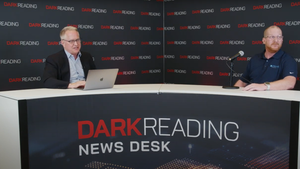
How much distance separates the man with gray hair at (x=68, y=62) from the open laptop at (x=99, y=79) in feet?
2.42

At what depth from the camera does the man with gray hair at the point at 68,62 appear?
3350mm

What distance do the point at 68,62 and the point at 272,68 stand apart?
225 cm

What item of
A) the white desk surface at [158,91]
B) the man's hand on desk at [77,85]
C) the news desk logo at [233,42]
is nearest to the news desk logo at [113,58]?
the news desk logo at [233,42]

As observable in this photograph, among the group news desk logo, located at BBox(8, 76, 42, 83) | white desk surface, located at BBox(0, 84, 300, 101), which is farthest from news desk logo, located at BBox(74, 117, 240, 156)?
news desk logo, located at BBox(8, 76, 42, 83)

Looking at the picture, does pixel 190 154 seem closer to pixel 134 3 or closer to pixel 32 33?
pixel 32 33

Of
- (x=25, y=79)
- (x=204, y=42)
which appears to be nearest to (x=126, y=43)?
(x=204, y=42)

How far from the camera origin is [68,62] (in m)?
3.47

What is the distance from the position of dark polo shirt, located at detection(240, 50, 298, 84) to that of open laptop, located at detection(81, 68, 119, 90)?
1440 millimetres

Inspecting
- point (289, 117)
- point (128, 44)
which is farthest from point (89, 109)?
point (128, 44)

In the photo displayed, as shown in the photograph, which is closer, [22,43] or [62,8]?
[22,43]

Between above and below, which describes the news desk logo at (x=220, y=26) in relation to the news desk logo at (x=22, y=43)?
above

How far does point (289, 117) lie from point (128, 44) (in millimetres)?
3446

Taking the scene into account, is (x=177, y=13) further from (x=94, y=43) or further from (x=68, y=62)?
(x=68, y=62)

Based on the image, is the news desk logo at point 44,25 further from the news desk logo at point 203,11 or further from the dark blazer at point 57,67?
the news desk logo at point 203,11
